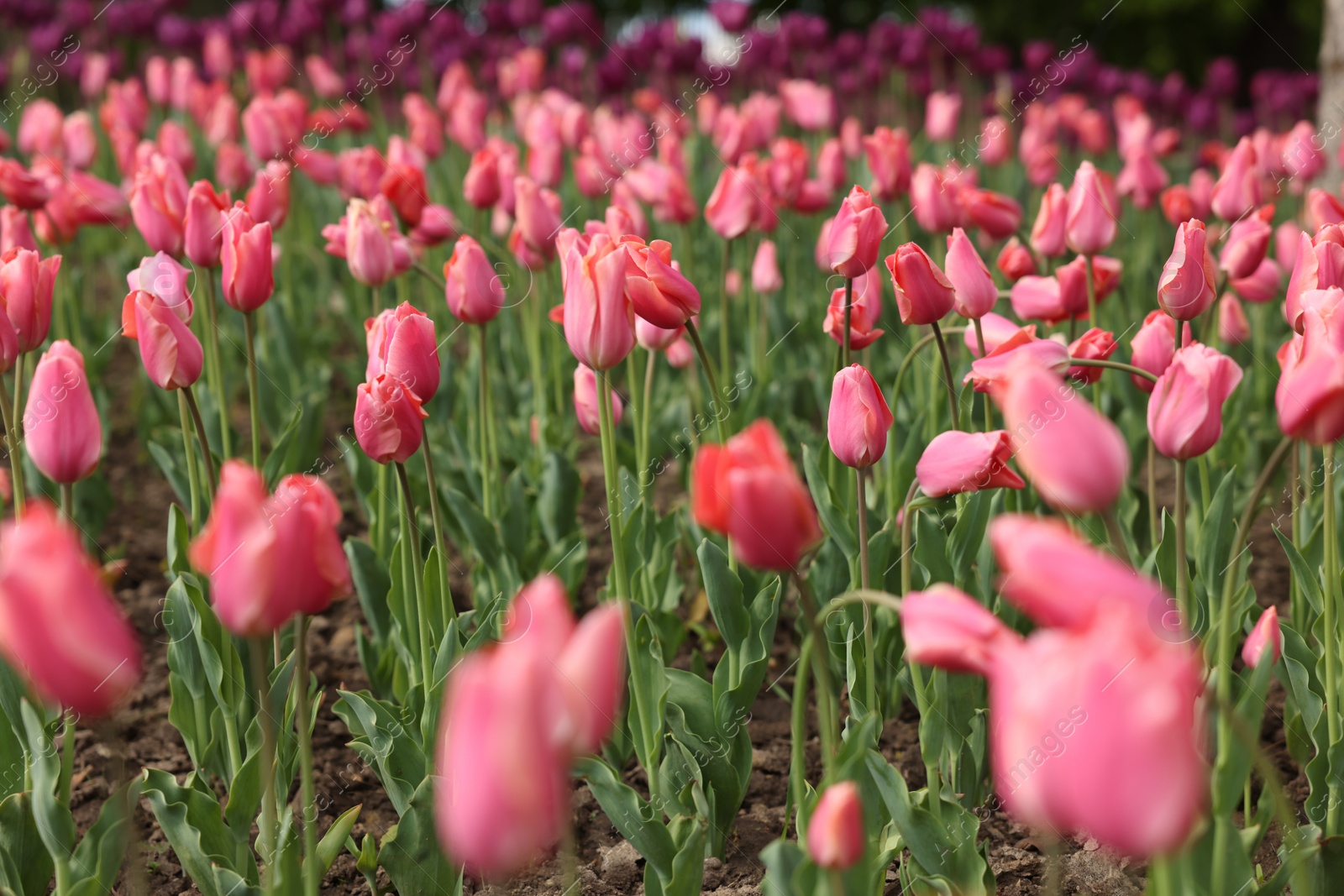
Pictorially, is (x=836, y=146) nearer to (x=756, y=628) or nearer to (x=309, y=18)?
(x=756, y=628)

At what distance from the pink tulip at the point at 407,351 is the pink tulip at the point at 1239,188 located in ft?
6.54

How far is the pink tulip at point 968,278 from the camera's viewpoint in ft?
6.31

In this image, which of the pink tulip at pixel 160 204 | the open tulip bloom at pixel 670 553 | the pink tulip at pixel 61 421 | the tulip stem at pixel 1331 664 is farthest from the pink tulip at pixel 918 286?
the pink tulip at pixel 160 204

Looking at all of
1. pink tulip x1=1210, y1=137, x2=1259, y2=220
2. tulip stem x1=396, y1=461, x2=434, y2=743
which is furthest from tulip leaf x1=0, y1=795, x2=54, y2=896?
pink tulip x1=1210, y1=137, x2=1259, y2=220

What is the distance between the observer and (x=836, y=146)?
3986 millimetres

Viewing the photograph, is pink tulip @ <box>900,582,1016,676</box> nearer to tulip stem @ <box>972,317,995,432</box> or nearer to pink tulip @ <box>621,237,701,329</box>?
pink tulip @ <box>621,237,701,329</box>

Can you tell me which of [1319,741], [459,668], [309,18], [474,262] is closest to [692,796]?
[459,668]

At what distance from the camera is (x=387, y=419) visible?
1.60m

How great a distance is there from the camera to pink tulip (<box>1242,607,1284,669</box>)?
1.49 meters

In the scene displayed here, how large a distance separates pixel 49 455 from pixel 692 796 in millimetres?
993

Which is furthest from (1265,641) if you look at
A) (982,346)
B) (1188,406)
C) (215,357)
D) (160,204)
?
(160,204)

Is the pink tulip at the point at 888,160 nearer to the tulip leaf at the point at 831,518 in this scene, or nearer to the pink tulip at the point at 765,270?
the pink tulip at the point at 765,270

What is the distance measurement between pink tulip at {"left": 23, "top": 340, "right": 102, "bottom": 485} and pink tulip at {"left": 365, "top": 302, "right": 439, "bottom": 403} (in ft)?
1.20

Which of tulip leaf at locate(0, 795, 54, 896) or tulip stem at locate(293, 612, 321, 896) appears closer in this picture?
tulip stem at locate(293, 612, 321, 896)
